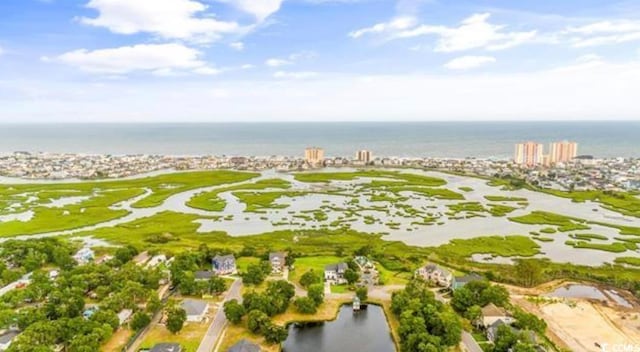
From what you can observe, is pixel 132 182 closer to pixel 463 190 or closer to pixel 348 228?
pixel 348 228

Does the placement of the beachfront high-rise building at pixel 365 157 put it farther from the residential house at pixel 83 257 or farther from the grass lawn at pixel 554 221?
the residential house at pixel 83 257

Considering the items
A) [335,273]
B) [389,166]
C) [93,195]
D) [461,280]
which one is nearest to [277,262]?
[335,273]

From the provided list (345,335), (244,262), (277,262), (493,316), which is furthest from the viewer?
(244,262)

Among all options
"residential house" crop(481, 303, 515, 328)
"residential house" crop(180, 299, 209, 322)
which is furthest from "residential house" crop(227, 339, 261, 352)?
"residential house" crop(481, 303, 515, 328)

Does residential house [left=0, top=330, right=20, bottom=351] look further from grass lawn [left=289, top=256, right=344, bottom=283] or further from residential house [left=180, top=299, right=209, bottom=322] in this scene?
grass lawn [left=289, top=256, right=344, bottom=283]

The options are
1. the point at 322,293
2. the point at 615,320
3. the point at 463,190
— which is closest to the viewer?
the point at 615,320

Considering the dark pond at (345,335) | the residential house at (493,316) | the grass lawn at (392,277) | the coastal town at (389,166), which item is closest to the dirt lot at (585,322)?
the residential house at (493,316)

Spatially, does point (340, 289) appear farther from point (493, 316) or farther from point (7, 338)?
point (7, 338)

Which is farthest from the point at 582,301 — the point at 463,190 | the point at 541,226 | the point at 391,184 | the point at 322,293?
the point at 391,184
